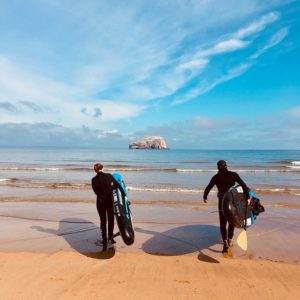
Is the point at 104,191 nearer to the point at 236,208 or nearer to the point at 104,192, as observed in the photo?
the point at 104,192

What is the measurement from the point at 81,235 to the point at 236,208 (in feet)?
13.0

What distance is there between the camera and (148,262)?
→ 5.73m

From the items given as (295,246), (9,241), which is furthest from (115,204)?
(295,246)

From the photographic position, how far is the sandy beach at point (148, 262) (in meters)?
4.53

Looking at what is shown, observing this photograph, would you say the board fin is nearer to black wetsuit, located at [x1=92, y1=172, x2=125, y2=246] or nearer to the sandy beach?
the sandy beach

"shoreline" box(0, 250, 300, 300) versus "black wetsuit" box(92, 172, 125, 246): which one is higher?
"black wetsuit" box(92, 172, 125, 246)

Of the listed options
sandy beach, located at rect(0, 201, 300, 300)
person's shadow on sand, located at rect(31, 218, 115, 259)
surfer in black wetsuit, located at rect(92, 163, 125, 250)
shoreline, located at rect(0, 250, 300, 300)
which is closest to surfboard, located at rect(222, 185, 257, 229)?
sandy beach, located at rect(0, 201, 300, 300)

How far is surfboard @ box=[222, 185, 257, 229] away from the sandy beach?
69 centimetres

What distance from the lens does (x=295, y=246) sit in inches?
276

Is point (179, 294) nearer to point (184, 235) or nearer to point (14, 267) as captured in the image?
point (14, 267)

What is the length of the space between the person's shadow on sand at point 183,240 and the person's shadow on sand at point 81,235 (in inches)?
41.0

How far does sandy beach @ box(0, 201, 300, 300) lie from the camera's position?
4.53m

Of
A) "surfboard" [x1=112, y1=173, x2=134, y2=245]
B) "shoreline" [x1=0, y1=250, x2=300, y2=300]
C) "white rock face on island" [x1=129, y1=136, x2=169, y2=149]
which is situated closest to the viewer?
"shoreline" [x1=0, y1=250, x2=300, y2=300]

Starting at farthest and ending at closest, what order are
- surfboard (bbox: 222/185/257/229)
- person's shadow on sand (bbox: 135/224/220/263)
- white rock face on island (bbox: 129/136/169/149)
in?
white rock face on island (bbox: 129/136/169/149) → person's shadow on sand (bbox: 135/224/220/263) → surfboard (bbox: 222/185/257/229)
